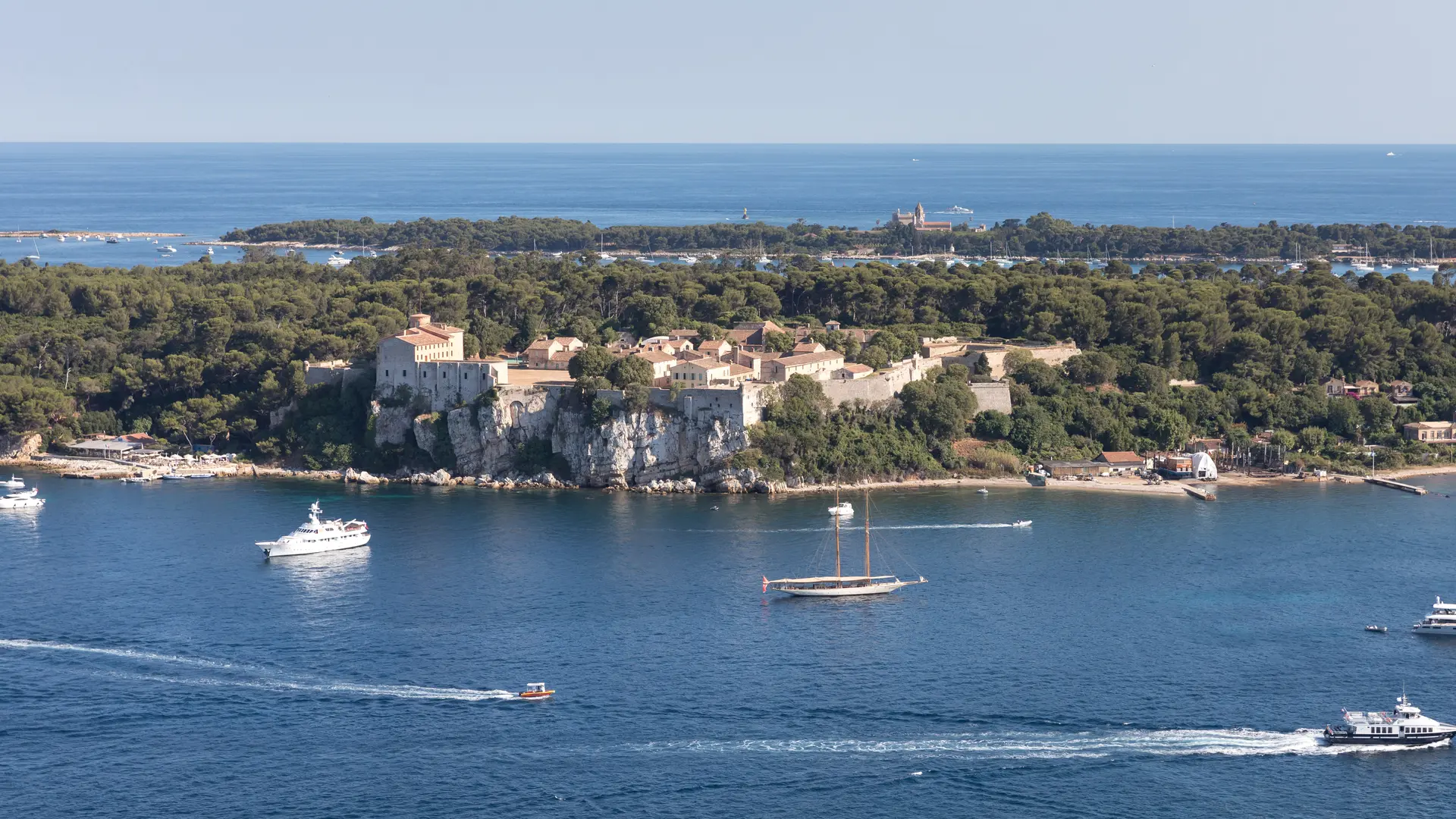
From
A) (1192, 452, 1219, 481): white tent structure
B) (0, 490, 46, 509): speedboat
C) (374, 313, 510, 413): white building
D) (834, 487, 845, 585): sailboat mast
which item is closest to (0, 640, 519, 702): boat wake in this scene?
(834, 487, 845, 585): sailboat mast

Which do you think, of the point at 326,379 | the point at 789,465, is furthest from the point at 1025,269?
the point at 326,379

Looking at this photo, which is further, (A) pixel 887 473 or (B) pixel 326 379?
(B) pixel 326 379

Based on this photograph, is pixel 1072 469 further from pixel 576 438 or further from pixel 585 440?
pixel 576 438

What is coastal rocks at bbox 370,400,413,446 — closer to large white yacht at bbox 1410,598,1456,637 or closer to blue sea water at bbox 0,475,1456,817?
blue sea water at bbox 0,475,1456,817

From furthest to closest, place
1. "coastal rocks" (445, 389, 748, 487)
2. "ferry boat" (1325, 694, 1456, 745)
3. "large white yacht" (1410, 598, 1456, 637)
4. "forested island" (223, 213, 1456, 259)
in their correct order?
"forested island" (223, 213, 1456, 259) < "coastal rocks" (445, 389, 748, 487) < "large white yacht" (1410, 598, 1456, 637) < "ferry boat" (1325, 694, 1456, 745)

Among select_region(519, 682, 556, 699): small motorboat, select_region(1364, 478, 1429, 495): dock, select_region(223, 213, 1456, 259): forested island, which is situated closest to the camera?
select_region(519, 682, 556, 699): small motorboat

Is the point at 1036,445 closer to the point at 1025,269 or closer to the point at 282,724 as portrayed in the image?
the point at 1025,269
